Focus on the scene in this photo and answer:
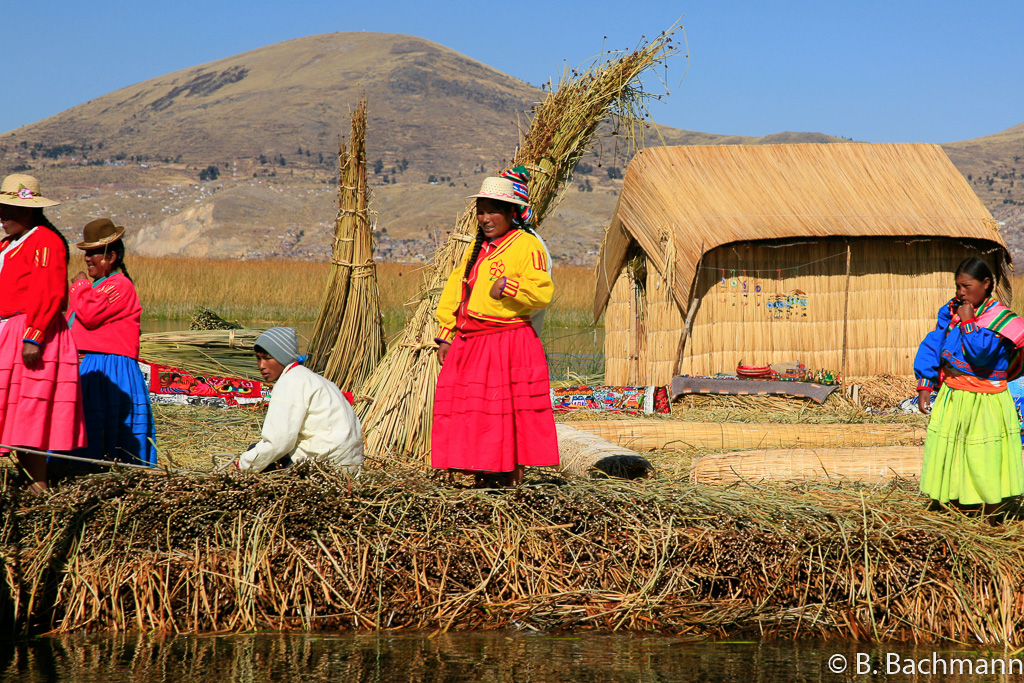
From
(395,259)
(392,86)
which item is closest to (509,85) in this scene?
(392,86)

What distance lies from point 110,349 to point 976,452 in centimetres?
365

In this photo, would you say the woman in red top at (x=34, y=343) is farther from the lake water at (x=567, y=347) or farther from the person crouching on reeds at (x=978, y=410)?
the lake water at (x=567, y=347)

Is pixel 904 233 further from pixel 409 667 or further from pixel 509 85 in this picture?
pixel 509 85

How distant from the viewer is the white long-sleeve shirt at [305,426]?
3467 mm

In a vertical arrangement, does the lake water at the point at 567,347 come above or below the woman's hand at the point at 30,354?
below

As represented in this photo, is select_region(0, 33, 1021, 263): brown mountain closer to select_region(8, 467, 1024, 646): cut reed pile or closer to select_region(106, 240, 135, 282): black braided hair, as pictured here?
select_region(106, 240, 135, 282): black braided hair

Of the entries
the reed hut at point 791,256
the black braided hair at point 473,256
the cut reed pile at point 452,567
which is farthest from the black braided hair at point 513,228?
the reed hut at point 791,256

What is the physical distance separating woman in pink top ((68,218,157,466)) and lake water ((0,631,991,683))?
134 cm

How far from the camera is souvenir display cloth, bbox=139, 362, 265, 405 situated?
7305 mm

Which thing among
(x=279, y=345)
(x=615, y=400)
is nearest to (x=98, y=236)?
(x=279, y=345)

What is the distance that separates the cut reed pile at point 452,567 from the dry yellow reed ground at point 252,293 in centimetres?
1248

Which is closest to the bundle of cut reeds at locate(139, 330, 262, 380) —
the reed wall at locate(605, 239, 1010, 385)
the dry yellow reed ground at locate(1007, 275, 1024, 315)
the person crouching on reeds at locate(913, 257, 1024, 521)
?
the reed wall at locate(605, 239, 1010, 385)

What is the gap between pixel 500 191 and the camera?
365 cm

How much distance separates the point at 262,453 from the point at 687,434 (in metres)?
3.09
